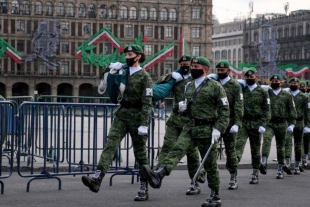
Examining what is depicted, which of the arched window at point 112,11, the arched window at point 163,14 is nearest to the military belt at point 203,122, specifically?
the arched window at point 112,11

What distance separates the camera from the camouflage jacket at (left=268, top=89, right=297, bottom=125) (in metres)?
14.1

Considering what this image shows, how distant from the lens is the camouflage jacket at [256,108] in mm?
12820

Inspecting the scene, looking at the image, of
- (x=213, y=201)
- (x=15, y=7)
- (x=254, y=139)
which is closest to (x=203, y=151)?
(x=213, y=201)

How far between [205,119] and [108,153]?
1.33 meters

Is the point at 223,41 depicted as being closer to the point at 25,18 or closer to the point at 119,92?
the point at 25,18

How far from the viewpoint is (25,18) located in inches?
3831

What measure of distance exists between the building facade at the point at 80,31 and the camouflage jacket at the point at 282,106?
261ft

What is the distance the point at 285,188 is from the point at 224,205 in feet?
8.25

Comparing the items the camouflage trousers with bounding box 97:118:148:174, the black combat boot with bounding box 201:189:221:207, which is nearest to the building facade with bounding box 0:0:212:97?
the camouflage trousers with bounding box 97:118:148:174

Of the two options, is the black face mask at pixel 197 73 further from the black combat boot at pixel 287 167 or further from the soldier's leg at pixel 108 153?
the black combat boot at pixel 287 167

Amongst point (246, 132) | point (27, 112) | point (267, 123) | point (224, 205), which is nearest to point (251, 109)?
point (246, 132)

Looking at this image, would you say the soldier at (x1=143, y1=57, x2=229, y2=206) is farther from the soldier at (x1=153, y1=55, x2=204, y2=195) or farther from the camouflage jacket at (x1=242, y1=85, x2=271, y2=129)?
the camouflage jacket at (x1=242, y1=85, x2=271, y2=129)

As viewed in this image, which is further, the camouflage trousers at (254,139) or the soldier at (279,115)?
the soldier at (279,115)

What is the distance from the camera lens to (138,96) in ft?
33.6
